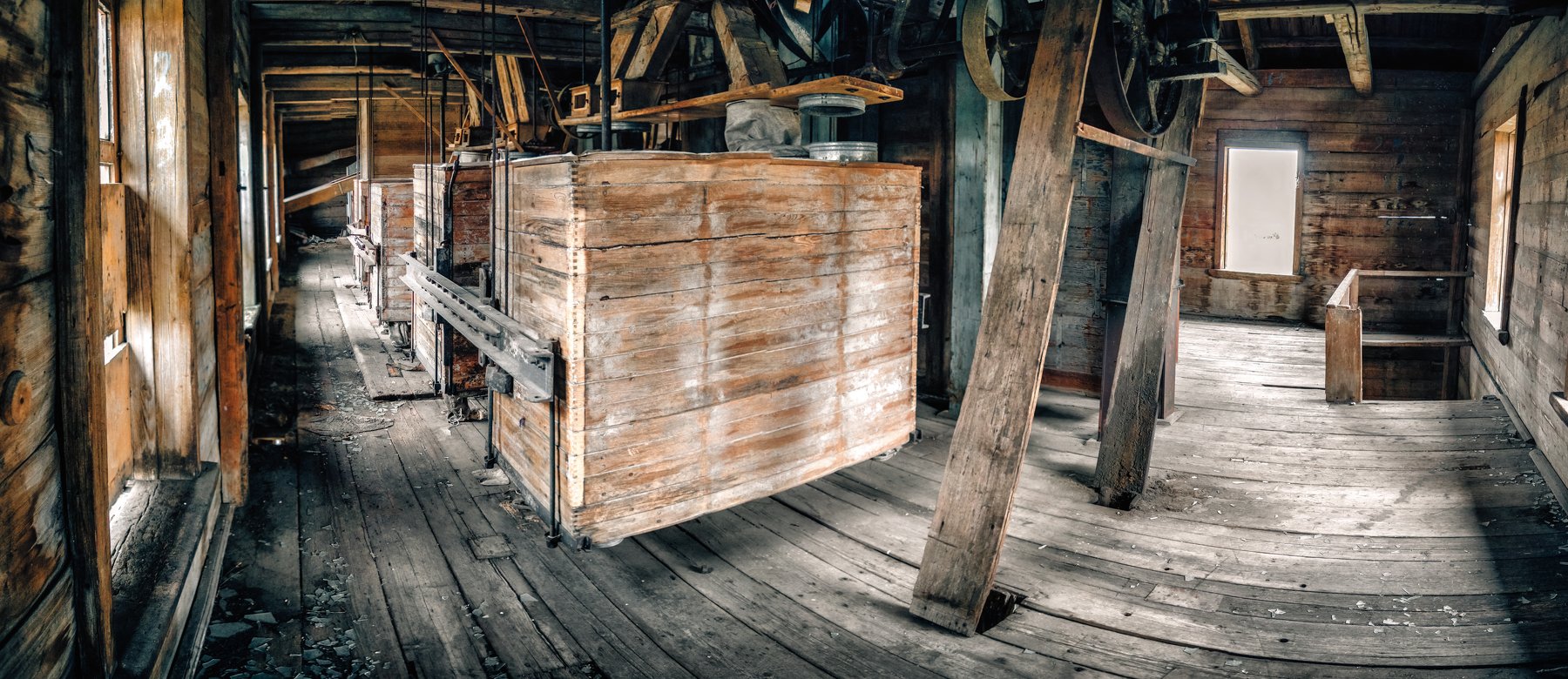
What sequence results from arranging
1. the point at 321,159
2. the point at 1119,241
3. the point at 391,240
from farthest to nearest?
the point at 321,159, the point at 391,240, the point at 1119,241

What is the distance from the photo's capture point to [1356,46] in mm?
7711

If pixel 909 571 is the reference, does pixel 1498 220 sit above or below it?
above

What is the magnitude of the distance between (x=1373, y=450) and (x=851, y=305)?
3.29 meters

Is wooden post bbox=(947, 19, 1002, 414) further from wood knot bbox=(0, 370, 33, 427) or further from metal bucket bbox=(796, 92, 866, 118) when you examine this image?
wood knot bbox=(0, 370, 33, 427)

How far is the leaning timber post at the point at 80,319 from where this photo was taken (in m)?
1.63

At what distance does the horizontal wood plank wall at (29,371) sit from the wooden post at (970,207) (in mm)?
5076

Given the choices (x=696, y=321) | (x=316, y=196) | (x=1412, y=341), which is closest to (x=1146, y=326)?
(x=696, y=321)

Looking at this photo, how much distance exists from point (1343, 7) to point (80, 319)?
690 centimetres

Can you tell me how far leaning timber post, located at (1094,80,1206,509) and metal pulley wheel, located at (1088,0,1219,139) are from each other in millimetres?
142

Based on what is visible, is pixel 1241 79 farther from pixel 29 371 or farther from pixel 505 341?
pixel 29 371

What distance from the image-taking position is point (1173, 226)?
4422 millimetres

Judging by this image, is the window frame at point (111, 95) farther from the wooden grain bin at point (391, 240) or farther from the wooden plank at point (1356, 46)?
the wooden plank at point (1356, 46)

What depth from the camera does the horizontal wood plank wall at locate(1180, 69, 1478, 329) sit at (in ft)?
30.1

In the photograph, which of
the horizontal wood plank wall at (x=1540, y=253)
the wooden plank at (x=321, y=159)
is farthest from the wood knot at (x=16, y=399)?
the wooden plank at (x=321, y=159)
